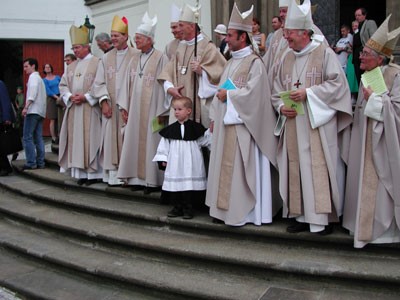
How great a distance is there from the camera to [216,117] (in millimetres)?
5098

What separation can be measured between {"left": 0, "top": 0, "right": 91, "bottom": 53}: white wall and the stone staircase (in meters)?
7.73

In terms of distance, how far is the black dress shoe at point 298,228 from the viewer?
4646 millimetres

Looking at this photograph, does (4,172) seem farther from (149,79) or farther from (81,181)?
(149,79)

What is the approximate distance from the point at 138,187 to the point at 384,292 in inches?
124

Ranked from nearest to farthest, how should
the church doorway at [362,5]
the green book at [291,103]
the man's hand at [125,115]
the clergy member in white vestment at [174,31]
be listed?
the green book at [291,103] < the clergy member in white vestment at [174,31] < the man's hand at [125,115] < the church doorway at [362,5]

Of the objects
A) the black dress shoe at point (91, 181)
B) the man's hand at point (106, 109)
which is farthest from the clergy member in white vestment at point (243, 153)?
the black dress shoe at point (91, 181)

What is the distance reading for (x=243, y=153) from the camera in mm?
4840

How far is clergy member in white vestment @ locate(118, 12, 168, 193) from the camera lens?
6.06 meters

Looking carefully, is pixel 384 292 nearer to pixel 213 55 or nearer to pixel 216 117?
pixel 216 117

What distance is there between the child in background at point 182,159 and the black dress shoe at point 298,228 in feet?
3.33

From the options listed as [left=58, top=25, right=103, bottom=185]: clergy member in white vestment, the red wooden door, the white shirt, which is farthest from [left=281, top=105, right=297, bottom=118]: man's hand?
the red wooden door

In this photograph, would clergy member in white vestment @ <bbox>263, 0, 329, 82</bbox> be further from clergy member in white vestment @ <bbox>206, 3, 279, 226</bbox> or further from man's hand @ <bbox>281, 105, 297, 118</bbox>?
man's hand @ <bbox>281, 105, 297, 118</bbox>

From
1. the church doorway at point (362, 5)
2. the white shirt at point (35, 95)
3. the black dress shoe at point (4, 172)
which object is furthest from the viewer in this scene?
the church doorway at point (362, 5)

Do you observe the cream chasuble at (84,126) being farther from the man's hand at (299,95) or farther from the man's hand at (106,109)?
the man's hand at (299,95)
